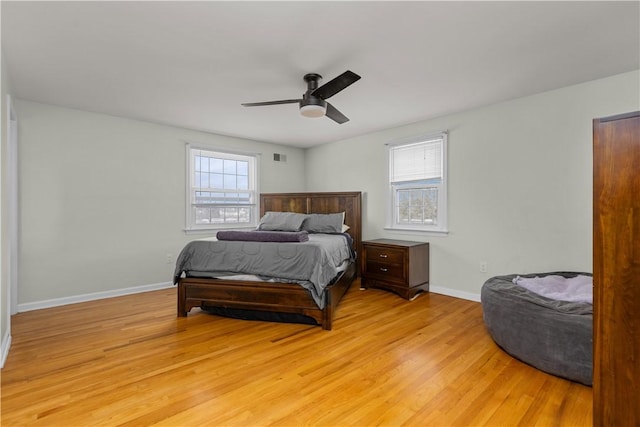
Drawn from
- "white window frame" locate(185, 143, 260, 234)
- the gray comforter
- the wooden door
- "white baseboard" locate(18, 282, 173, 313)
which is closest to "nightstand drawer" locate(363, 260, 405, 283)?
the gray comforter

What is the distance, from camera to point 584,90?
2932 mm

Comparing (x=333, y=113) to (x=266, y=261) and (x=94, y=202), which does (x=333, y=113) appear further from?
(x=94, y=202)

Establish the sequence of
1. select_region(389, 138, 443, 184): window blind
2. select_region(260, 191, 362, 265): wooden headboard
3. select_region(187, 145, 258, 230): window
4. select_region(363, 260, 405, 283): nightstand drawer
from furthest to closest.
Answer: select_region(260, 191, 362, 265): wooden headboard
select_region(187, 145, 258, 230): window
select_region(389, 138, 443, 184): window blind
select_region(363, 260, 405, 283): nightstand drawer

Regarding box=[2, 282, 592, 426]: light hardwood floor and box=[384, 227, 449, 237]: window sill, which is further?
box=[384, 227, 449, 237]: window sill

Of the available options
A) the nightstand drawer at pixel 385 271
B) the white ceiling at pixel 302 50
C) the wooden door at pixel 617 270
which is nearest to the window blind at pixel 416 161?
the white ceiling at pixel 302 50

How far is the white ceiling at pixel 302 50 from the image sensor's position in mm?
1886

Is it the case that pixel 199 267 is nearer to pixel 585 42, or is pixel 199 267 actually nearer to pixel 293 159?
pixel 293 159

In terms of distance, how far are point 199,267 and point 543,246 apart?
3.59m

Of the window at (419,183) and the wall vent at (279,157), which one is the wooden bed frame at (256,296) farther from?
the wall vent at (279,157)

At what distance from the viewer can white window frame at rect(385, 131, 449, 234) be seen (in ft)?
13.0

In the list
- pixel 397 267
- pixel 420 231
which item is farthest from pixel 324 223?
pixel 420 231

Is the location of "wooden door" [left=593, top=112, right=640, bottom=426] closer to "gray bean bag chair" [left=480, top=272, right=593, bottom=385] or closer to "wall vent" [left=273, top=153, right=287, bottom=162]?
"gray bean bag chair" [left=480, top=272, right=593, bottom=385]

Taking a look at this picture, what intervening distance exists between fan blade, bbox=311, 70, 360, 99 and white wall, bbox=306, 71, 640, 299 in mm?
2128

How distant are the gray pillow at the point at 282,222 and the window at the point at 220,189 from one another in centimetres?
89
